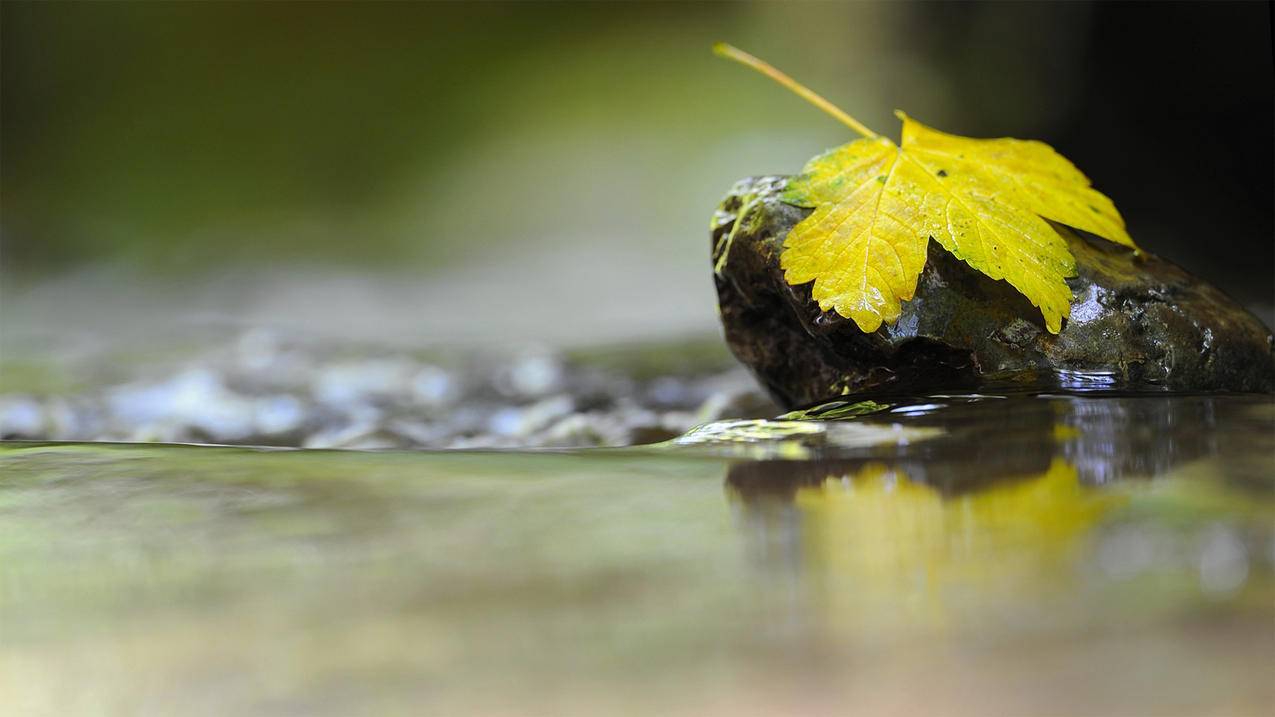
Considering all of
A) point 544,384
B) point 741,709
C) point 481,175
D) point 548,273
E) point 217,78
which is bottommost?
point 741,709

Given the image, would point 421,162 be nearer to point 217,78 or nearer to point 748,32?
point 217,78

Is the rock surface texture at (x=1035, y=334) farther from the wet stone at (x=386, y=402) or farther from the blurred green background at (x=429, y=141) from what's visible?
the blurred green background at (x=429, y=141)

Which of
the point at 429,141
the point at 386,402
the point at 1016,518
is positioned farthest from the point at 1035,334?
the point at 429,141

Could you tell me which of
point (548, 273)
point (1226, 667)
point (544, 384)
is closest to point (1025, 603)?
point (1226, 667)

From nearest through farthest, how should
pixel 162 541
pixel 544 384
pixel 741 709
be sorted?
pixel 741 709 → pixel 162 541 → pixel 544 384

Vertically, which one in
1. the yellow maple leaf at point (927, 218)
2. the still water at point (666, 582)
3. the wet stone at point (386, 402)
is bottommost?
the still water at point (666, 582)

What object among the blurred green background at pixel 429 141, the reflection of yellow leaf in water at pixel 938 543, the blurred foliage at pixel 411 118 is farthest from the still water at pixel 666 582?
the blurred foliage at pixel 411 118

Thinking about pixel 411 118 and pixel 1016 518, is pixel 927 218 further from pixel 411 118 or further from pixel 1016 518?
pixel 411 118

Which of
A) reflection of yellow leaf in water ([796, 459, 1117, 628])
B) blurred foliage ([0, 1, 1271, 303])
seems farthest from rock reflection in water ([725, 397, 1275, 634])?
blurred foliage ([0, 1, 1271, 303])
